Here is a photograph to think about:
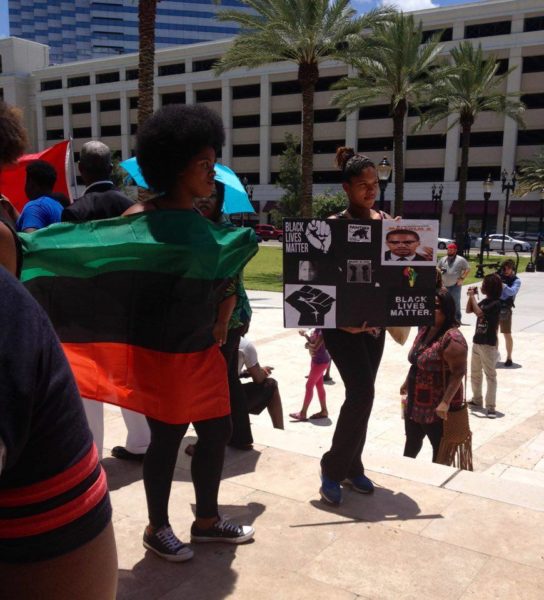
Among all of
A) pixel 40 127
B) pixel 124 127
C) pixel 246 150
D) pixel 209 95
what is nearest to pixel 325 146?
pixel 246 150

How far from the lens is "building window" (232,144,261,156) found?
61.1 meters

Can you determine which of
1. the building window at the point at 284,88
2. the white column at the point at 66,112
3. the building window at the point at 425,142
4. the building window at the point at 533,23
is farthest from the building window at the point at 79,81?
the building window at the point at 533,23

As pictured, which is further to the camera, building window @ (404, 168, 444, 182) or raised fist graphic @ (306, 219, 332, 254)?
building window @ (404, 168, 444, 182)

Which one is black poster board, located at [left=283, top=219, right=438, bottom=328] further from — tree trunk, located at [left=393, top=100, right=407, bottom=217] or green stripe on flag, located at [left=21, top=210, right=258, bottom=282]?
tree trunk, located at [left=393, top=100, right=407, bottom=217]

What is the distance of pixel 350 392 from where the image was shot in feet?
10.9

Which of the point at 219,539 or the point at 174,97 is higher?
the point at 174,97

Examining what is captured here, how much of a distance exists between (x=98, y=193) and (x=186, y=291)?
1.28m

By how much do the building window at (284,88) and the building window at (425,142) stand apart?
1179 centimetres

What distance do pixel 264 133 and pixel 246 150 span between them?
11.9 feet

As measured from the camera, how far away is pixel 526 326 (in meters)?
13.5

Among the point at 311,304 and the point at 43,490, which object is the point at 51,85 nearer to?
the point at 311,304

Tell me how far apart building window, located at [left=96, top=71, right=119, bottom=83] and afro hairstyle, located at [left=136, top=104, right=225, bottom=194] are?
67613 mm

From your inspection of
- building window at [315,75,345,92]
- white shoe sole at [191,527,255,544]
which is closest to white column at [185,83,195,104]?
building window at [315,75,345,92]

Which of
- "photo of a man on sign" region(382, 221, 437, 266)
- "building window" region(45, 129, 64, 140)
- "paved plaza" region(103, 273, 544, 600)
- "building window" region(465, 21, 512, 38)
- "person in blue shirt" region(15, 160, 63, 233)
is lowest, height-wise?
"paved plaza" region(103, 273, 544, 600)
